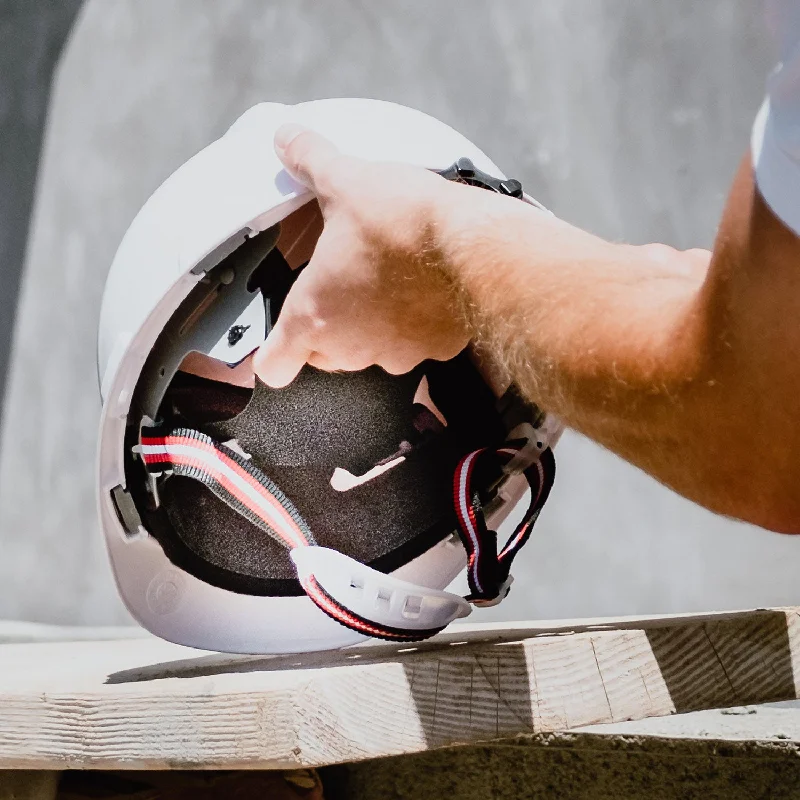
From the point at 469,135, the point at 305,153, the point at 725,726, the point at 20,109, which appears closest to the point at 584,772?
the point at 725,726

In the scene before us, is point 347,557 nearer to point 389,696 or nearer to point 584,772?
→ point 389,696

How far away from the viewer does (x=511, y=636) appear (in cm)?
62

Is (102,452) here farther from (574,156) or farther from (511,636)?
(574,156)

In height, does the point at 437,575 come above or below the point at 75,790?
above

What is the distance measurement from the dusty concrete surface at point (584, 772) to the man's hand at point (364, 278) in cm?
40

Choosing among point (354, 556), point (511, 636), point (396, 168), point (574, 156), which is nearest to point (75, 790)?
point (354, 556)

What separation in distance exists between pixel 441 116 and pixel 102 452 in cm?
82

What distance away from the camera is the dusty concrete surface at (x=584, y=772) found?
2.55ft

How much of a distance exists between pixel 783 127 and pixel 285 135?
0.40 metres

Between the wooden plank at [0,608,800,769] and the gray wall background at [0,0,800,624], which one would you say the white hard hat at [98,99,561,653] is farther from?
the gray wall background at [0,0,800,624]

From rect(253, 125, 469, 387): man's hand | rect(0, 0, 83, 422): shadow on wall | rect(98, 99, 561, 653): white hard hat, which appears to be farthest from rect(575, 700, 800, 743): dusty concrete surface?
rect(0, 0, 83, 422): shadow on wall

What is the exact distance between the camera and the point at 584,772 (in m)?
0.84

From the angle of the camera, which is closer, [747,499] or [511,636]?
[747,499]

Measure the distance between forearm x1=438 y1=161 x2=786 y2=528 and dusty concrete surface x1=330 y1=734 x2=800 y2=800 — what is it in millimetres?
510
